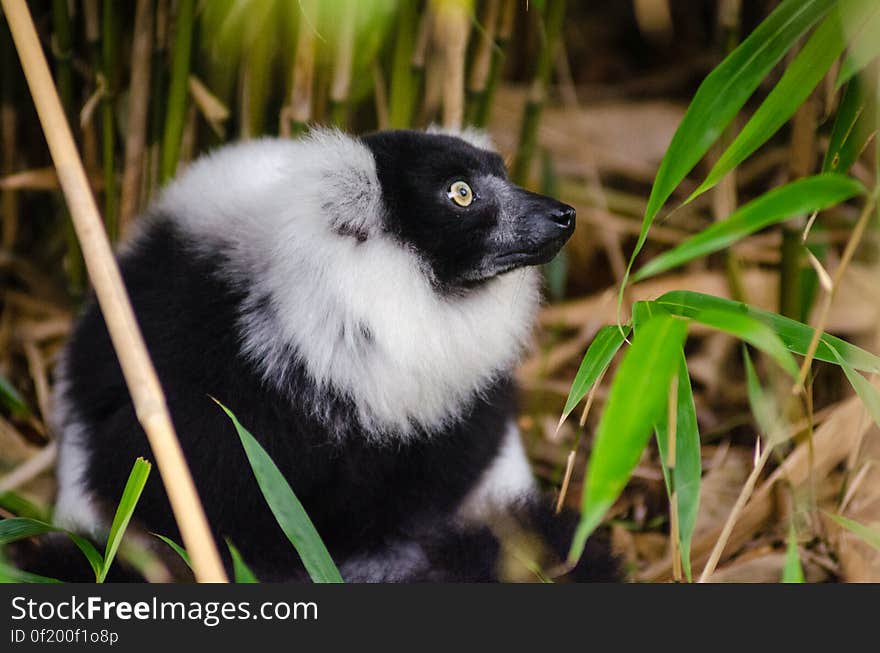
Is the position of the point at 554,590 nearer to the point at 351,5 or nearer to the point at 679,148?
the point at 679,148

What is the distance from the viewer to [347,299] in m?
1.78

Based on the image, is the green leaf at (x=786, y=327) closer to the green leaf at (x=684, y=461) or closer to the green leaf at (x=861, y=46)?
the green leaf at (x=684, y=461)

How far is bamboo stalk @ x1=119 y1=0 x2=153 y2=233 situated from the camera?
2.43m

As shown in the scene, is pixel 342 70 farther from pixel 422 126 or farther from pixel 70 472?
pixel 70 472

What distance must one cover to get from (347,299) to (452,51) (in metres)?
0.84

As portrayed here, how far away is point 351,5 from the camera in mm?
2094

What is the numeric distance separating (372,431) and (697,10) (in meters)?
2.87

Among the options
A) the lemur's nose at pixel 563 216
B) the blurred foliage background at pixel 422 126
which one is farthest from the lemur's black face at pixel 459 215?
the blurred foliage background at pixel 422 126

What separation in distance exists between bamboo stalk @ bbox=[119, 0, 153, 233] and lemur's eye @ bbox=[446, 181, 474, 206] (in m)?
0.93

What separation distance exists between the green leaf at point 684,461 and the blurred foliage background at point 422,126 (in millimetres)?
366

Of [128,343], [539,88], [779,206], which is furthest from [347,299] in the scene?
[539,88]

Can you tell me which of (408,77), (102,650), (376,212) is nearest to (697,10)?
(408,77)

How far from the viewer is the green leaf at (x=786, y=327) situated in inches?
59.3

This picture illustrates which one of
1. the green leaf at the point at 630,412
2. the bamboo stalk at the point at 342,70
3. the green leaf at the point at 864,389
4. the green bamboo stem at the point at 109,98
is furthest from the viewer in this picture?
the green bamboo stem at the point at 109,98
